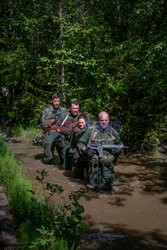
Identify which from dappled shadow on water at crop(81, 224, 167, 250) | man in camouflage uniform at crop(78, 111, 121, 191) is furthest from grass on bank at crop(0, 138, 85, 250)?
man in camouflage uniform at crop(78, 111, 121, 191)

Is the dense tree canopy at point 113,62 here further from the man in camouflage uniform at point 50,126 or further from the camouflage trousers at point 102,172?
the camouflage trousers at point 102,172

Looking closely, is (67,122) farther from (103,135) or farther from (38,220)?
(38,220)

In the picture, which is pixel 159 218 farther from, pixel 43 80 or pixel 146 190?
pixel 43 80

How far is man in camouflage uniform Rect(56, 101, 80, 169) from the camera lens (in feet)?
24.8

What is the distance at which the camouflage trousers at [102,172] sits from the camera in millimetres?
5922

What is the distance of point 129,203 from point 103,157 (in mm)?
1152

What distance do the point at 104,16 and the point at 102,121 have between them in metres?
7.68

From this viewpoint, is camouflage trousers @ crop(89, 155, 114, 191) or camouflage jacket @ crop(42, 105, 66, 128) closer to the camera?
camouflage trousers @ crop(89, 155, 114, 191)

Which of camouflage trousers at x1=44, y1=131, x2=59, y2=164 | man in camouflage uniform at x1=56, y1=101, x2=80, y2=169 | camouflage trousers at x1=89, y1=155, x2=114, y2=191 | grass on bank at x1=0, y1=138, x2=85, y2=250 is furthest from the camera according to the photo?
camouflage trousers at x1=44, y1=131, x2=59, y2=164

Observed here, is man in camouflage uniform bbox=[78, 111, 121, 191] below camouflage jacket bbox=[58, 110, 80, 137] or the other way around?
below

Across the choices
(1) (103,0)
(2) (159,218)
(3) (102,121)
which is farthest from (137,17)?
(2) (159,218)

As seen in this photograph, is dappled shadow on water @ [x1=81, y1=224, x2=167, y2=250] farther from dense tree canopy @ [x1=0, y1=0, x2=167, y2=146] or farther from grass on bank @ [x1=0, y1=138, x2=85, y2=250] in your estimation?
dense tree canopy @ [x1=0, y1=0, x2=167, y2=146]

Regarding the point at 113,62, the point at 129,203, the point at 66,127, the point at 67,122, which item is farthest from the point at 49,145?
the point at 113,62

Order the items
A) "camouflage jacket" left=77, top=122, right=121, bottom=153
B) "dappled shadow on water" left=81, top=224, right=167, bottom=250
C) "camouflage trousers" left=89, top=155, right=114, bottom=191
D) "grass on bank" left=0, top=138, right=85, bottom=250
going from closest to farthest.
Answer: "grass on bank" left=0, top=138, right=85, bottom=250 → "dappled shadow on water" left=81, top=224, right=167, bottom=250 → "camouflage trousers" left=89, top=155, right=114, bottom=191 → "camouflage jacket" left=77, top=122, right=121, bottom=153
